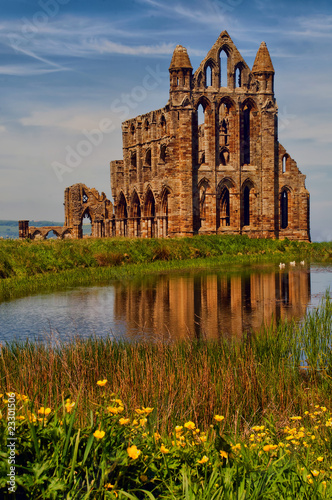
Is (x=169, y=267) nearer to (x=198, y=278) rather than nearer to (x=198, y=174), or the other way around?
(x=198, y=278)

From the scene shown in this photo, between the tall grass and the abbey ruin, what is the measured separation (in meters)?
34.9

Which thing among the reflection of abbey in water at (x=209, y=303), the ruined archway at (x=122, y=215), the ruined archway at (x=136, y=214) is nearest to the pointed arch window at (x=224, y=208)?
the ruined archway at (x=136, y=214)

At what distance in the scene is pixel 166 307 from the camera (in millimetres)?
16438

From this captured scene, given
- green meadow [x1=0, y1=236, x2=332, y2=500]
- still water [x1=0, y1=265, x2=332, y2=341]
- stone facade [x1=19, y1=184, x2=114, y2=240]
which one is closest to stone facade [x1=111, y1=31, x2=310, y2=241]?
stone facade [x1=19, y1=184, x2=114, y2=240]

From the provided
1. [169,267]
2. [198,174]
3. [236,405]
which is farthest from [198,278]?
[198,174]

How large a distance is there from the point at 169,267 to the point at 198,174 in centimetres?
1868

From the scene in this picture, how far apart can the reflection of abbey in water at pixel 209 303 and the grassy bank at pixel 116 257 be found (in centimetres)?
288

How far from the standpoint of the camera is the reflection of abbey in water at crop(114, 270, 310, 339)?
13.5m

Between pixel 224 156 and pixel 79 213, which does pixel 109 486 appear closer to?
pixel 224 156

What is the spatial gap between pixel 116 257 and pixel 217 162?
782 inches

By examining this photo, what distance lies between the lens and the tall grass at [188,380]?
620cm

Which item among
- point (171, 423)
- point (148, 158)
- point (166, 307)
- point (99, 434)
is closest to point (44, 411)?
point (99, 434)

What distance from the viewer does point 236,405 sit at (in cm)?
661

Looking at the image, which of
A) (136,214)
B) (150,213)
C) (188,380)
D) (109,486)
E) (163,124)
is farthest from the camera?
(136,214)
